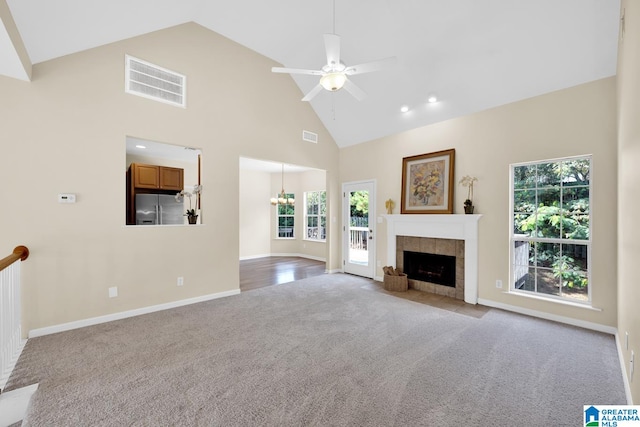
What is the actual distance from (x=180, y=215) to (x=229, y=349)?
325cm

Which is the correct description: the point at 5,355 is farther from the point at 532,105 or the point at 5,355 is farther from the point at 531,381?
the point at 532,105

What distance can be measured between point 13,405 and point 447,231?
5.23m

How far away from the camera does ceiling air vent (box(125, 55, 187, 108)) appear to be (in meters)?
3.53

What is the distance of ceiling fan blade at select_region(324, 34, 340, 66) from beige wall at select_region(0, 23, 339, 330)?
2406 millimetres

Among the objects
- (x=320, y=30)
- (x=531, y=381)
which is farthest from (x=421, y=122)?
(x=531, y=381)

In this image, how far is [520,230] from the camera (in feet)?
12.7

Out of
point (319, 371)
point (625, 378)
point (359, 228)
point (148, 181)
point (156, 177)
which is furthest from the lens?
point (359, 228)

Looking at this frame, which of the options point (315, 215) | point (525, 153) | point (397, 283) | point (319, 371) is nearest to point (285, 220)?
point (315, 215)

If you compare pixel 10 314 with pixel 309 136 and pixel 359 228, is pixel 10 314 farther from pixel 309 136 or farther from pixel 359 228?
pixel 359 228

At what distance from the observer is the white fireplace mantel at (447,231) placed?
4.20m

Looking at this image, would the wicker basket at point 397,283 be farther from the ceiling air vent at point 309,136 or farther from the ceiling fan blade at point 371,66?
the ceiling fan blade at point 371,66

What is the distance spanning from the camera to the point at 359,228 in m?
6.07

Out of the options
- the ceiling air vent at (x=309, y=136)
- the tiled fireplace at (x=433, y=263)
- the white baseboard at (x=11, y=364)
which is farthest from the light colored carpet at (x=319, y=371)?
the ceiling air vent at (x=309, y=136)

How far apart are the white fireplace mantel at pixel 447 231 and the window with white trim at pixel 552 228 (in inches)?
19.8
